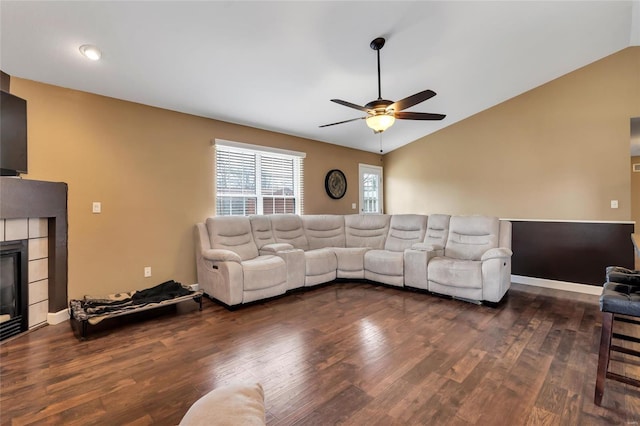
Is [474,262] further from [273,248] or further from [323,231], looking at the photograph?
Answer: [273,248]

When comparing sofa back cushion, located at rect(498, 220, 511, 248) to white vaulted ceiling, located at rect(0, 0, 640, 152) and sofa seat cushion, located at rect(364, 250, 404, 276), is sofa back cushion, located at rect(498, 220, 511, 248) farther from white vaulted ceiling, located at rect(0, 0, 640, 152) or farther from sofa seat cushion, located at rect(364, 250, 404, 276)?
white vaulted ceiling, located at rect(0, 0, 640, 152)

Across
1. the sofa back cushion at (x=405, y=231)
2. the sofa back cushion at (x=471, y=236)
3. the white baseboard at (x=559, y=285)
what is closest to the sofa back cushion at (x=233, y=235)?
the sofa back cushion at (x=405, y=231)

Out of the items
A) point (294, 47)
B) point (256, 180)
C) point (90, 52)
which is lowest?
point (256, 180)

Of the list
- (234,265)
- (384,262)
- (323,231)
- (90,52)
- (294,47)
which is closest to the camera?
(90,52)

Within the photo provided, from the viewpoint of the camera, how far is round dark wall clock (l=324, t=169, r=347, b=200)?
5.65 meters

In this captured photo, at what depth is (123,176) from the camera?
Answer: 11.2 feet

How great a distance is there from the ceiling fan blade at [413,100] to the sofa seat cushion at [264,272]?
7.43 ft

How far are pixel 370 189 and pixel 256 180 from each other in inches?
114

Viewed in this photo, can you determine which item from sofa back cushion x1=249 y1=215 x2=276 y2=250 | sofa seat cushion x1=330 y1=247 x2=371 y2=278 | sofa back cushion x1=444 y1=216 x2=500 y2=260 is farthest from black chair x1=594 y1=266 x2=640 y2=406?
sofa back cushion x1=249 y1=215 x2=276 y2=250

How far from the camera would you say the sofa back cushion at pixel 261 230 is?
167 inches

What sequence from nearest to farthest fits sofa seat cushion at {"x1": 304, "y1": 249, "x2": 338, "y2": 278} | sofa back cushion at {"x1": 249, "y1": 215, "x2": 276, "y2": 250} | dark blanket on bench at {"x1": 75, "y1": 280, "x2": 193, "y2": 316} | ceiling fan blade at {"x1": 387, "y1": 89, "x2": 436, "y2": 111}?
ceiling fan blade at {"x1": 387, "y1": 89, "x2": 436, "y2": 111}
dark blanket on bench at {"x1": 75, "y1": 280, "x2": 193, "y2": 316}
sofa seat cushion at {"x1": 304, "y1": 249, "x2": 338, "y2": 278}
sofa back cushion at {"x1": 249, "y1": 215, "x2": 276, "y2": 250}

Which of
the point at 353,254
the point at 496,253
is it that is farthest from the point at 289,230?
the point at 496,253

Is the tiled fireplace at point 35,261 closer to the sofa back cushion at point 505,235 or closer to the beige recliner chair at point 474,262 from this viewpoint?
the beige recliner chair at point 474,262

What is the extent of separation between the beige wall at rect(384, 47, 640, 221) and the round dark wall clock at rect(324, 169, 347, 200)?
1.74 metres
